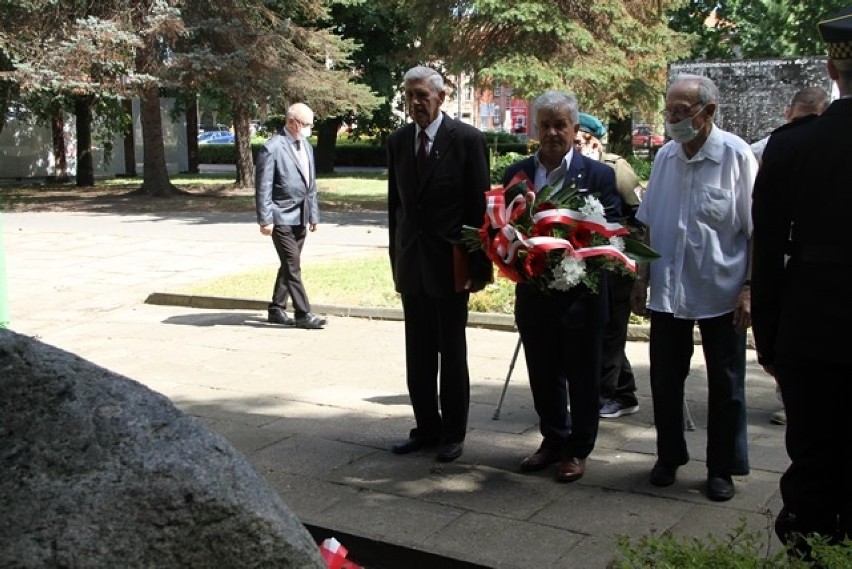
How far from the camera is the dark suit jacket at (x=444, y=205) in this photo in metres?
6.02

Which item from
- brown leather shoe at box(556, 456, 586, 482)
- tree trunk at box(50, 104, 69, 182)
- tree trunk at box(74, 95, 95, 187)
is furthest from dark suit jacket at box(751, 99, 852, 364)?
tree trunk at box(50, 104, 69, 182)

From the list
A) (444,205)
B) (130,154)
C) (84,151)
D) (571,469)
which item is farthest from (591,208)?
(130,154)

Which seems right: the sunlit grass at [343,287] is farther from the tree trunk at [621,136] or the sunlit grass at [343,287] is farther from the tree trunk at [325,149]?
the tree trunk at [325,149]

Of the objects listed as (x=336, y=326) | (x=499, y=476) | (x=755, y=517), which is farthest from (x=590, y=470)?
(x=336, y=326)

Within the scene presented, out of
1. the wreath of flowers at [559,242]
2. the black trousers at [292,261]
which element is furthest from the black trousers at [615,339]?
the black trousers at [292,261]

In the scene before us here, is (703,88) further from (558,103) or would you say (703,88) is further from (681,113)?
(558,103)

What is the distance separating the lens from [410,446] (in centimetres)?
629

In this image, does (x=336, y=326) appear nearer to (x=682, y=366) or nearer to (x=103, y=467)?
(x=682, y=366)

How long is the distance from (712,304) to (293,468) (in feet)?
8.08

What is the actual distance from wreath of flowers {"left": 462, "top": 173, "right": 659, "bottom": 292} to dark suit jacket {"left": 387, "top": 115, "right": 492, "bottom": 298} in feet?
1.95

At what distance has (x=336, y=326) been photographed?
34.8ft

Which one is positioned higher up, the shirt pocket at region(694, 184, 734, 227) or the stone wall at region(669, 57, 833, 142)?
the stone wall at region(669, 57, 833, 142)

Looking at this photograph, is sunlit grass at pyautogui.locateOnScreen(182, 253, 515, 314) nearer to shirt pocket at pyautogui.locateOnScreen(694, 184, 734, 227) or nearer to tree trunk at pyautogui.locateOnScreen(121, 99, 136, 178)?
shirt pocket at pyautogui.locateOnScreen(694, 184, 734, 227)

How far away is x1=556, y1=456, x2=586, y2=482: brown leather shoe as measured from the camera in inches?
222
